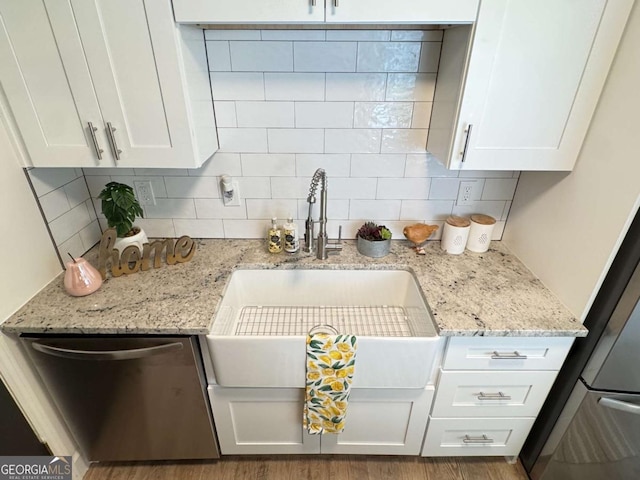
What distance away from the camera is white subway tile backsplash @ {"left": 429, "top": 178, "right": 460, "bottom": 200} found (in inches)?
60.3

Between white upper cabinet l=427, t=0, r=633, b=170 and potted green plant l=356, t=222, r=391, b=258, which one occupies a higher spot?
white upper cabinet l=427, t=0, r=633, b=170

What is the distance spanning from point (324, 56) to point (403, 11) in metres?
0.41

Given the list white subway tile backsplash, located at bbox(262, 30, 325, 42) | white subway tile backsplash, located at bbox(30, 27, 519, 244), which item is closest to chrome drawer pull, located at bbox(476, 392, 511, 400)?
white subway tile backsplash, located at bbox(30, 27, 519, 244)

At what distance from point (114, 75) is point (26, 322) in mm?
875

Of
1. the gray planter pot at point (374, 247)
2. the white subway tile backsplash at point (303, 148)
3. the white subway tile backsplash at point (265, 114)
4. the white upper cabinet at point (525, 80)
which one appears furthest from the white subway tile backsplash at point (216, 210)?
the white upper cabinet at point (525, 80)

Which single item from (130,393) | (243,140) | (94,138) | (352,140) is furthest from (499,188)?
(130,393)

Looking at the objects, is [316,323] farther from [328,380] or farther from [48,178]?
[48,178]

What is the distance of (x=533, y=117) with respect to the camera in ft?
3.63

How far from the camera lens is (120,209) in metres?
1.30

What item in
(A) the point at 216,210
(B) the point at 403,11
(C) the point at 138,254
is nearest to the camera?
(B) the point at 403,11

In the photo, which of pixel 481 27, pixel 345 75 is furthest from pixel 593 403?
pixel 345 75

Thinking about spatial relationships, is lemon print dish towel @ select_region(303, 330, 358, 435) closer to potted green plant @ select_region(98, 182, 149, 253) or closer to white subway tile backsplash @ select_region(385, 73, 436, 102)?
potted green plant @ select_region(98, 182, 149, 253)

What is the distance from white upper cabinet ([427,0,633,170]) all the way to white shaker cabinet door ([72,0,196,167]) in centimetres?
93

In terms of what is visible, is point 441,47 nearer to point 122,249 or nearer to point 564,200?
point 564,200
